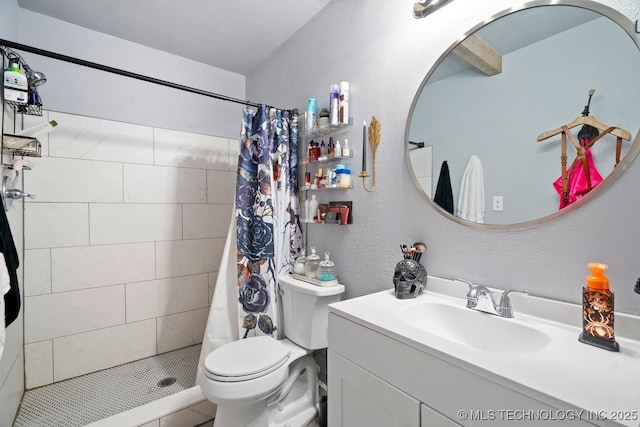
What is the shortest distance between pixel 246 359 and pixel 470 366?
1036mm

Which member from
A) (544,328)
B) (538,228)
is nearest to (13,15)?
(538,228)

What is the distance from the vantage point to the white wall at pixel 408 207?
0.81m

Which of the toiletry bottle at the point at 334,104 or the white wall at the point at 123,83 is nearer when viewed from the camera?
the toiletry bottle at the point at 334,104

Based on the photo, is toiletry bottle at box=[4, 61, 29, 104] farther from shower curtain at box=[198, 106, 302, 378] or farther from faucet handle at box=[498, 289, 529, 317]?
faucet handle at box=[498, 289, 529, 317]

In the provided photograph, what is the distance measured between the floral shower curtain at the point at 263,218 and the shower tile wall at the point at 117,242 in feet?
2.78

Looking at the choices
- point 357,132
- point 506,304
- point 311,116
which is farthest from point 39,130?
point 506,304

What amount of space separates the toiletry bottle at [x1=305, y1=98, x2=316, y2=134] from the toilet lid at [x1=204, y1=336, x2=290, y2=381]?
4.05 ft

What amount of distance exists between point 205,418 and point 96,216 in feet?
4.89

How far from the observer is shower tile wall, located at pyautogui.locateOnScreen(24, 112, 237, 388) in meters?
1.78

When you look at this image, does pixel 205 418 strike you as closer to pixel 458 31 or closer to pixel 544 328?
pixel 544 328

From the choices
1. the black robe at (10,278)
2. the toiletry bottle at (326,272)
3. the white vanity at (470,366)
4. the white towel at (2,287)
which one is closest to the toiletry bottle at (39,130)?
the black robe at (10,278)

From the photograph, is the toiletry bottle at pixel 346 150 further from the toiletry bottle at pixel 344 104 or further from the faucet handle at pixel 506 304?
the faucet handle at pixel 506 304

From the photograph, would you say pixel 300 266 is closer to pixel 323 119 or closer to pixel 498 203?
pixel 323 119

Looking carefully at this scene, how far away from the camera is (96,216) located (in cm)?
194
